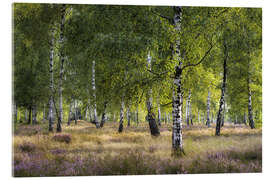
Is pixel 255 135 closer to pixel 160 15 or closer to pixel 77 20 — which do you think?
pixel 160 15

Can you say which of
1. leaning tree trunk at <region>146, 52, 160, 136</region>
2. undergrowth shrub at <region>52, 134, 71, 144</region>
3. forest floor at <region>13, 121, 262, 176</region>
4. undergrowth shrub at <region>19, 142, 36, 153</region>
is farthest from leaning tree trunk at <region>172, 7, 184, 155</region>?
undergrowth shrub at <region>19, 142, 36, 153</region>

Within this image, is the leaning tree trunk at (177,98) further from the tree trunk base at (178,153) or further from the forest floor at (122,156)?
the forest floor at (122,156)

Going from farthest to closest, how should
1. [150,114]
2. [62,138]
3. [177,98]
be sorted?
[62,138]
[150,114]
[177,98]

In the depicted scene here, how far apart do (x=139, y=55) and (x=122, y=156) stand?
116 inches

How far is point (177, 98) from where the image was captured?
21.1ft

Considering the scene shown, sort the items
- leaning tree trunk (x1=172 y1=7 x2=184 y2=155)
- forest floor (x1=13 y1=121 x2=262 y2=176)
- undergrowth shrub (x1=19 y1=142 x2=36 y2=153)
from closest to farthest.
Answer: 1. forest floor (x1=13 y1=121 x2=262 y2=176)
2. undergrowth shrub (x1=19 y1=142 x2=36 y2=153)
3. leaning tree trunk (x1=172 y1=7 x2=184 y2=155)

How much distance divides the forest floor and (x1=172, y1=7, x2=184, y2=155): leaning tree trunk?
346 mm

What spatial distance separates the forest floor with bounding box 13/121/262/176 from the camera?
603cm

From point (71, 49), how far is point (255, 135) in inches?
290


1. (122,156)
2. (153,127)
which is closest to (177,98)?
(122,156)

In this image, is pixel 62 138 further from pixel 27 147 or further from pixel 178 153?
pixel 178 153

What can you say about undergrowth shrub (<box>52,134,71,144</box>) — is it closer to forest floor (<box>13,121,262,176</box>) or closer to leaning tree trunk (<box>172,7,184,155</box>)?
forest floor (<box>13,121,262,176</box>)
